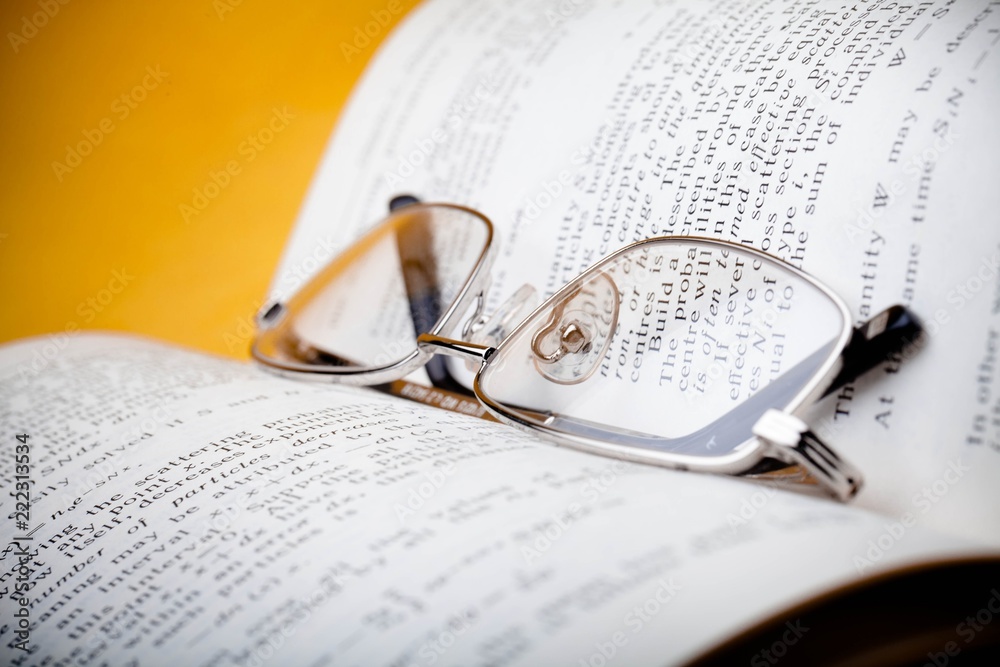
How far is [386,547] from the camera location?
309 millimetres

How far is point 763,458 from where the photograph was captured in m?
0.36

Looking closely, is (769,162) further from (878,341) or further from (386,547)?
(386,547)

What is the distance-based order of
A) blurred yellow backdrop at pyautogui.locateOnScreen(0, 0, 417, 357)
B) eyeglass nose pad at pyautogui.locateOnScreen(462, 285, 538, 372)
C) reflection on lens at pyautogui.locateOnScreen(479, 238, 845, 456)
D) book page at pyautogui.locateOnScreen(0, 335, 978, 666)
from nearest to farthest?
book page at pyautogui.locateOnScreen(0, 335, 978, 666) < reflection on lens at pyautogui.locateOnScreen(479, 238, 845, 456) < eyeglass nose pad at pyautogui.locateOnScreen(462, 285, 538, 372) < blurred yellow backdrop at pyautogui.locateOnScreen(0, 0, 417, 357)

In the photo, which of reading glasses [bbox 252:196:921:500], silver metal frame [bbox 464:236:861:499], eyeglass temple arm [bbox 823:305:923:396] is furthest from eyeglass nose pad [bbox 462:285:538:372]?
eyeglass temple arm [bbox 823:305:923:396]

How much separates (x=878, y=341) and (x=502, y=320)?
239 mm

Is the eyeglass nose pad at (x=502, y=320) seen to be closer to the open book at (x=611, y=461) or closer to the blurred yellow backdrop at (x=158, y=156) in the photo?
the open book at (x=611, y=461)

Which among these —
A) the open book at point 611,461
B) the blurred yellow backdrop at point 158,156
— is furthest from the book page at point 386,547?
the blurred yellow backdrop at point 158,156

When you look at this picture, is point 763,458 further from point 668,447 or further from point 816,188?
point 816,188

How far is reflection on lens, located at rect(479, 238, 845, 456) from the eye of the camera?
0.37m

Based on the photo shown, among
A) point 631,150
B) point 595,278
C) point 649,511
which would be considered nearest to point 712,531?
point 649,511

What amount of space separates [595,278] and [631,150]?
4.5 inches

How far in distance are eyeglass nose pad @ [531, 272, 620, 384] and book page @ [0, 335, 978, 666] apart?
0.05 m

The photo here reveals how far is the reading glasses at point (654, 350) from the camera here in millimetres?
359

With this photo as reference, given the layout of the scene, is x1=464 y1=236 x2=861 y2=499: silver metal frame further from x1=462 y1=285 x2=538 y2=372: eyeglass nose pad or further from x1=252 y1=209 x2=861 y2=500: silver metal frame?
x1=462 y1=285 x2=538 y2=372: eyeglass nose pad
